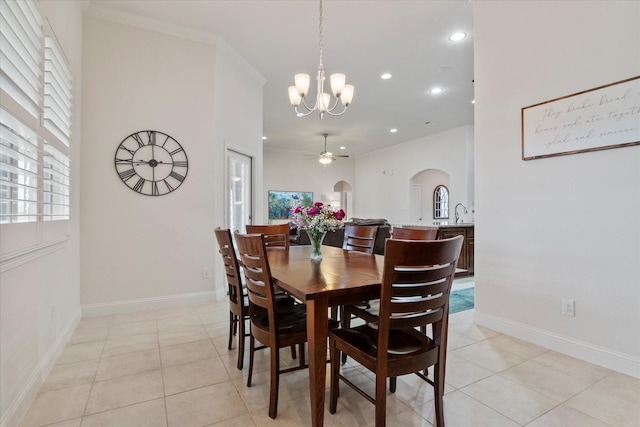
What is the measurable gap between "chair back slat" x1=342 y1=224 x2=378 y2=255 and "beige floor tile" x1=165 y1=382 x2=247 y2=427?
1411 millimetres

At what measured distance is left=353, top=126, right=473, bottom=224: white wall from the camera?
24.3ft

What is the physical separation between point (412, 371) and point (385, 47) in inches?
150

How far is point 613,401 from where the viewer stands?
182cm

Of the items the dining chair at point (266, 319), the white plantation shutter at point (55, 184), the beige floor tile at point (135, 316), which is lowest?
the beige floor tile at point (135, 316)

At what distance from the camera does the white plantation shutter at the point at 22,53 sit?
4.96 feet

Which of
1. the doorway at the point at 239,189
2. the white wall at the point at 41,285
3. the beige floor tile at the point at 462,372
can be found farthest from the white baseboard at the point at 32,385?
the beige floor tile at the point at 462,372

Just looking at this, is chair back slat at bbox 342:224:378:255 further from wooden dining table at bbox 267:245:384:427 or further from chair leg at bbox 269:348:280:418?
chair leg at bbox 269:348:280:418

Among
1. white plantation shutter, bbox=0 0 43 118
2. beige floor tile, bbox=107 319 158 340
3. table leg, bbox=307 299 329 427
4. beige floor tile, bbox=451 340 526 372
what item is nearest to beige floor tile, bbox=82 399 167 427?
table leg, bbox=307 299 329 427

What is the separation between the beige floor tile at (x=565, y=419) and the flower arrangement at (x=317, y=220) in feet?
4.95

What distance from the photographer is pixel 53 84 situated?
2.26m

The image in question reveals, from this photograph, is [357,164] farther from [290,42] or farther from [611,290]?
[611,290]

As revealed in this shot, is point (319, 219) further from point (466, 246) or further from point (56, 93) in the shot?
point (466, 246)

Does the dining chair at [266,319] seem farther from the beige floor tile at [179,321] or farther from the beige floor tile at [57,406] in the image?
the beige floor tile at [179,321]

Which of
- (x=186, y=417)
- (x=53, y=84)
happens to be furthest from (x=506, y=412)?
(x=53, y=84)
